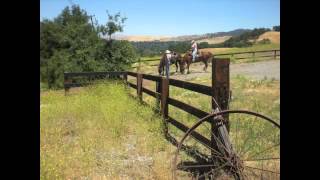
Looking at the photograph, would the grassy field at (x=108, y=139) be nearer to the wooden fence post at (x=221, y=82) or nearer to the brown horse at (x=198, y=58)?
the wooden fence post at (x=221, y=82)

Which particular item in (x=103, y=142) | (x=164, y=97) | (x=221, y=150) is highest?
(x=164, y=97)

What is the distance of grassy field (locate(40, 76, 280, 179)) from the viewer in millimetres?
5672

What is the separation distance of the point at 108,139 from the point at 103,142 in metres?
0.31

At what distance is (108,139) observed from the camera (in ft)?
25.0

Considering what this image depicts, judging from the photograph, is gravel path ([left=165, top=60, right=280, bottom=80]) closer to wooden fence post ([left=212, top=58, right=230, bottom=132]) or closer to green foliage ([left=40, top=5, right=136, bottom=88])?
green foliage ([left=40, top=5, right=136, bottom=88])

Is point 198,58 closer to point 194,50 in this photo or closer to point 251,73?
point 194,50

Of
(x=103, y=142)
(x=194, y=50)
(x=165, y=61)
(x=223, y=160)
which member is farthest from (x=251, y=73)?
(x=223, y=160)
